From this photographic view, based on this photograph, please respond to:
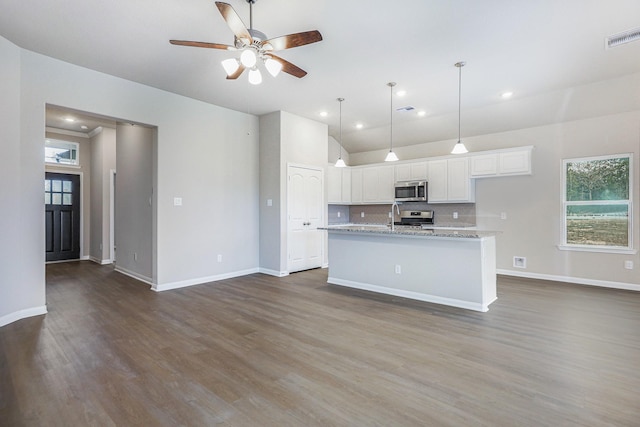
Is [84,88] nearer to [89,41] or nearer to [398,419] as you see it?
[89,41]

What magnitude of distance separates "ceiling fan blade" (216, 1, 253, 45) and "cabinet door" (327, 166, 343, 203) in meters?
4.73

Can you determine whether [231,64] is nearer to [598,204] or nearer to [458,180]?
[458,180]

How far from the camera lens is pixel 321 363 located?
8.29 feet

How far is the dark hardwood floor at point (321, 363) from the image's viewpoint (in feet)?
6.24

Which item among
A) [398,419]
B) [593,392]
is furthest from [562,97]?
[398,419]

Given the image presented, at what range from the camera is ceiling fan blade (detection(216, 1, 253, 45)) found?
2.22m

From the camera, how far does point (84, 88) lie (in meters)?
4.00

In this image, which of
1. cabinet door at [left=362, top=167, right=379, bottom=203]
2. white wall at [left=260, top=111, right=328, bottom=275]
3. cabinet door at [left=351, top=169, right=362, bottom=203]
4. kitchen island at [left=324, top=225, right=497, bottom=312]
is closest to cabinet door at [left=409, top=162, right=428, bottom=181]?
cabinet door at [left=362, top=167, right=379, bottom=203]

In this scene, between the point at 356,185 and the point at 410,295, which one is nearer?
the point at 410,295

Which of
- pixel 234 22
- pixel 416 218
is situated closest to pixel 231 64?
pixel 234 22

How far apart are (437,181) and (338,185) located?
7.35 ft

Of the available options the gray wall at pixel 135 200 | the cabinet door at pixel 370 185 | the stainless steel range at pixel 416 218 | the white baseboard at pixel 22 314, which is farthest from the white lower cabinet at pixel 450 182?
the white baseboard at pixel 22 314

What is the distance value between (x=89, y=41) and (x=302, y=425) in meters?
4.15

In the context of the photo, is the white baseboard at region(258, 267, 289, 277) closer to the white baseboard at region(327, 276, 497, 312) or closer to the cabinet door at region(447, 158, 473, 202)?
the white baseboard at region(327, 276, 497, 312)
